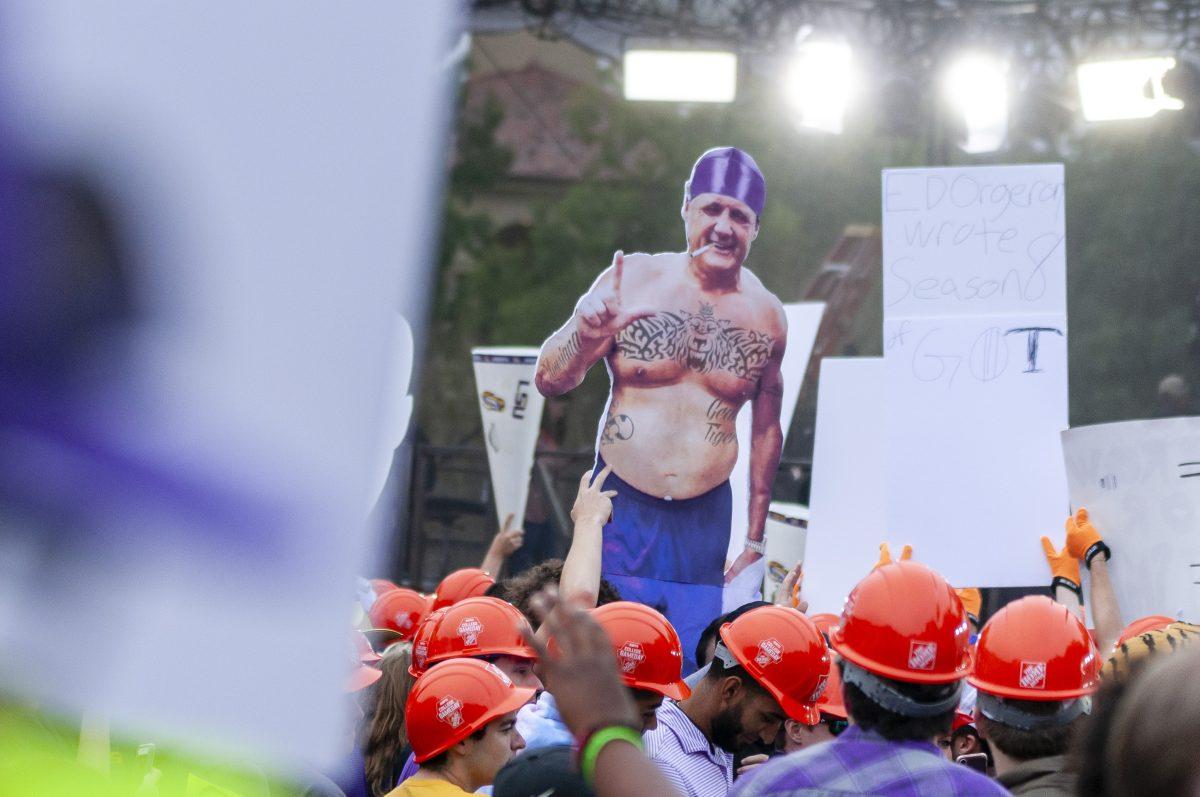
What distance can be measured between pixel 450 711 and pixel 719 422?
1.78 metres

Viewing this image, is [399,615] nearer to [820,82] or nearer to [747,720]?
[747,720]

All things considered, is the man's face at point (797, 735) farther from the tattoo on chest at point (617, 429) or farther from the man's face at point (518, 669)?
the tattoo on chest at point (617, 429)

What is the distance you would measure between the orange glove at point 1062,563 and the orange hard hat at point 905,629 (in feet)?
6.18

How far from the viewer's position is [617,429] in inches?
167

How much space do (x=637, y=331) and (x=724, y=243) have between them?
1.26ft

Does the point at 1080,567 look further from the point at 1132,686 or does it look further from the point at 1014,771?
the point at 1132,686

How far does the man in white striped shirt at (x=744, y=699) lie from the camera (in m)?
2.99

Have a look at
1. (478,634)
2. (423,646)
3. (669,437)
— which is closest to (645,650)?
(478,634)

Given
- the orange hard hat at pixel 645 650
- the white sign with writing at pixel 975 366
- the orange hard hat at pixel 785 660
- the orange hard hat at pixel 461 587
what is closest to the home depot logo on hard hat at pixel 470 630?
the orange hard hat at pixel 645 650

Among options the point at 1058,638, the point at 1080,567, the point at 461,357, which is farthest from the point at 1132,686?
the point at 461,357

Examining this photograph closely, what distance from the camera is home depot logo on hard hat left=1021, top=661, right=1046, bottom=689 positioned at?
258 cm

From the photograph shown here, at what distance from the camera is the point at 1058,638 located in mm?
2689

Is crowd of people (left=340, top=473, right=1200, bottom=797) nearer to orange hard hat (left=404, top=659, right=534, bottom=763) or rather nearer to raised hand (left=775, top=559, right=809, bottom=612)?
orange hard hat (left=404, top=659, right=534, bottom=763)

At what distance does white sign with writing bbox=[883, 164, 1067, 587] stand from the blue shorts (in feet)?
1.78
